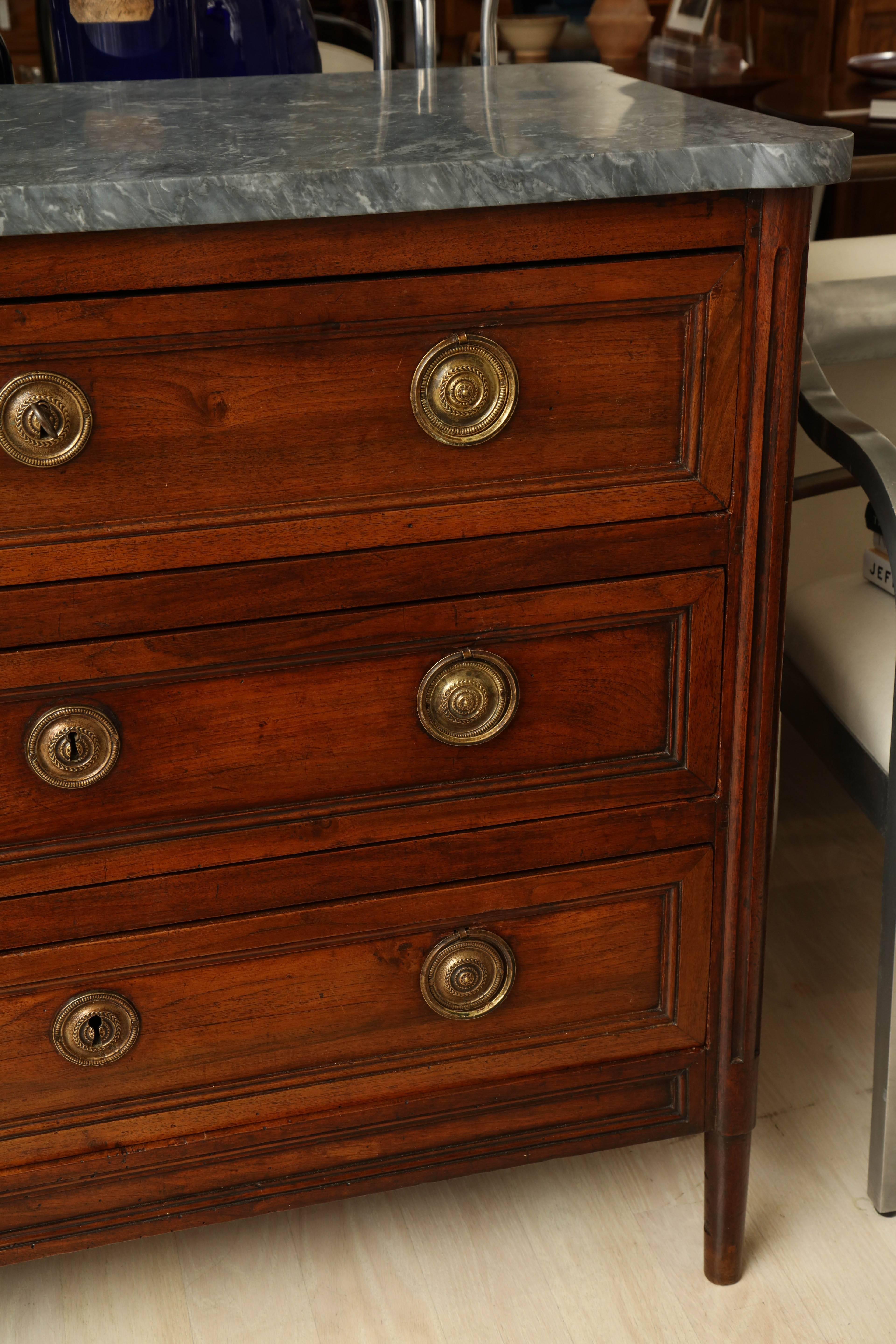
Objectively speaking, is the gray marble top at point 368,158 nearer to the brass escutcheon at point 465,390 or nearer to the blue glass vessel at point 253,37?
the brass escutcheon at point 465,390

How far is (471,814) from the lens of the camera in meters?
0.87

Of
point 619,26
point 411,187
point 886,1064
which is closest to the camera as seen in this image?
point 411,187

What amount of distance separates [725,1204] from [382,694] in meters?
0.53

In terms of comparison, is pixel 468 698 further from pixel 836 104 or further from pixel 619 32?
pixel 619 32

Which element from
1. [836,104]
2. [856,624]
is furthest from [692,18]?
[856,624]

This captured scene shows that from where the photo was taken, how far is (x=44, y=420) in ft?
2.30

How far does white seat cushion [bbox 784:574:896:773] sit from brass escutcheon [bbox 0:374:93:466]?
2.11ft

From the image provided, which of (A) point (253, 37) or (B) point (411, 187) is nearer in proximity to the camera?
(B) point (411, 187)

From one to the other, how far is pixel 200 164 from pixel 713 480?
1.23 feet

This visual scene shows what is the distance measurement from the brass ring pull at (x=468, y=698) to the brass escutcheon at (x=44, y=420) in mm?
271

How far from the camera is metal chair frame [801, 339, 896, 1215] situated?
3.11 ft

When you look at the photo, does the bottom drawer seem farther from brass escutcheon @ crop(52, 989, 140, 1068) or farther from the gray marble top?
the gray marble top

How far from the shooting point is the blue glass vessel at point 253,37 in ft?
3.88

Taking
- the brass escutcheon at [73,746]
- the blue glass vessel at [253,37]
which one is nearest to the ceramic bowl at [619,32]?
the blue glass vessel at [253,37]
